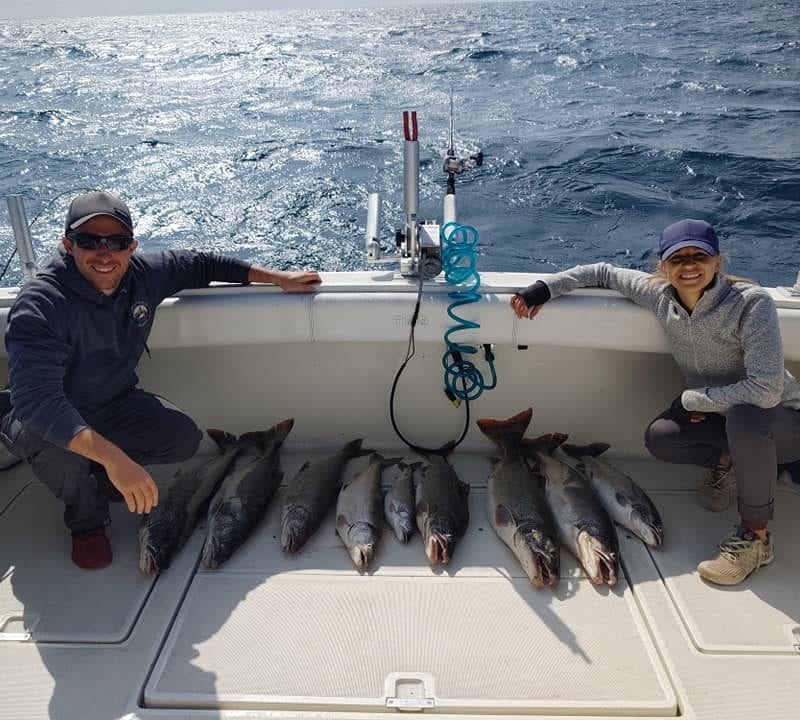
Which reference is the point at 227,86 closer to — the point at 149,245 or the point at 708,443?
the point at 149,245

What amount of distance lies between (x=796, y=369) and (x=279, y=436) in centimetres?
272

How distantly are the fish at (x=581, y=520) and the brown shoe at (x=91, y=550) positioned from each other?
2000 millimetres

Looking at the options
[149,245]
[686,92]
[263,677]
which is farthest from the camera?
[686,92]

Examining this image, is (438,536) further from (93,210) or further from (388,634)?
(93,210)

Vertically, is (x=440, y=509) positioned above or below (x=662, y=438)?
below

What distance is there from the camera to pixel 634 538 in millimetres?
3189

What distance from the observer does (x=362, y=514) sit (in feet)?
10.6

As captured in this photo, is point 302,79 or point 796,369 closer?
point 796,369

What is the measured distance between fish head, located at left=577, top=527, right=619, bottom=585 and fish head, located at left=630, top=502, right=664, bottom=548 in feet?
0.56

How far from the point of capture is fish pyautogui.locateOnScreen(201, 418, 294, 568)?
305 centimetres

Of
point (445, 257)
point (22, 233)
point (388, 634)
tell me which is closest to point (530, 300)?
point (445, 257)

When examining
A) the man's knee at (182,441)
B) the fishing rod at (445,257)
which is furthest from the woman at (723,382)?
the man's knee at (182,441)

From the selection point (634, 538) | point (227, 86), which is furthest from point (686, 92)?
point (634, 538)

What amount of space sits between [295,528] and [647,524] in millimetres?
1590
